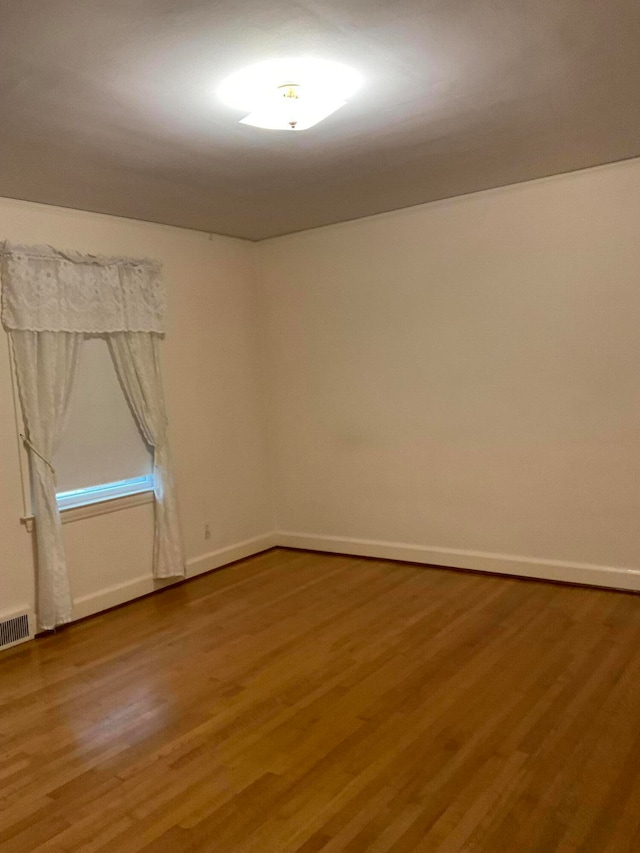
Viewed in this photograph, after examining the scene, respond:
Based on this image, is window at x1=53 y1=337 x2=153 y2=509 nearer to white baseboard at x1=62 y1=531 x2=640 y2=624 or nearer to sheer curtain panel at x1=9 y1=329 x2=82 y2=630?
sheer curtain panel at x1=9 y1=329 x2=82 y2=630

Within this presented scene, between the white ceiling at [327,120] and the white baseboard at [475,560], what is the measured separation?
241 centimetres

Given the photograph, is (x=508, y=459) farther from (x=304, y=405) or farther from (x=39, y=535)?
(x=39, y=535)

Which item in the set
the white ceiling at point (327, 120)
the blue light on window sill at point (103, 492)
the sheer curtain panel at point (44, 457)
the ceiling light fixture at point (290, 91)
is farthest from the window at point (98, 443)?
the ceiling light fixture at point (290, 91)

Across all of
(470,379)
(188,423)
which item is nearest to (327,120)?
(470,379)

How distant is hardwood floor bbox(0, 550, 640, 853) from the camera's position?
2.23 m

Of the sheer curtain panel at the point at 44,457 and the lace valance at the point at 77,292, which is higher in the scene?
the lace valance at the point at 77,292

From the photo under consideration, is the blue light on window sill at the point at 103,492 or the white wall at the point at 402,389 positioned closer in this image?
the white wall at the point at 402,389

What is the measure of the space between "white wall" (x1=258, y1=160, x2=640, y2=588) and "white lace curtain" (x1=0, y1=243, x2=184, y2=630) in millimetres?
1247

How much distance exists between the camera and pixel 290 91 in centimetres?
265

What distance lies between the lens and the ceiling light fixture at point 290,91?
2.51 m

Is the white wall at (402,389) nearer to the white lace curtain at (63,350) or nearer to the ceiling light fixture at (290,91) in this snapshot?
the white lace curtain at (63,350)

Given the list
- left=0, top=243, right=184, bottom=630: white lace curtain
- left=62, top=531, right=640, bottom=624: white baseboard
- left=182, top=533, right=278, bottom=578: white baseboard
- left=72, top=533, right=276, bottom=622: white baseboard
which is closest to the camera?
left=0, top=243, right=184, bottom=630: white lace curtain

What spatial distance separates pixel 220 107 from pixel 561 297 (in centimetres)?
243

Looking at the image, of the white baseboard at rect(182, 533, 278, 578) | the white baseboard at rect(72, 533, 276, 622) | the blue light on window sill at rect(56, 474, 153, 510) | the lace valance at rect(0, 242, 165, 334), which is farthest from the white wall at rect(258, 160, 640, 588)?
the blue light on window sill at rect(56, 474, 153, 510)
